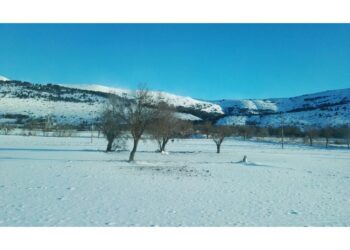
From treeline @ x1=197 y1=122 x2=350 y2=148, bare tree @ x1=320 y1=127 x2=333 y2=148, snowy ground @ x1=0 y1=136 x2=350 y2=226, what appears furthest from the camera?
treeline @ x1=197 y1=122 x2=350 y2=148

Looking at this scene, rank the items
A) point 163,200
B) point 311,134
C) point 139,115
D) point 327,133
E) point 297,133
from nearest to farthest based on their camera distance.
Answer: point 163,200 → point 139,115 → point 311,134 → point 327,133 → point 297,133

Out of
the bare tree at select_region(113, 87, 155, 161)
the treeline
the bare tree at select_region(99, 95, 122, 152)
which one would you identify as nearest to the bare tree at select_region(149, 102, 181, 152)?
the bare tree at select_region(99, 95, 122, 152)

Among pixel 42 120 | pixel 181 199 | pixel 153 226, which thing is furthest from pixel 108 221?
pixel 42 120

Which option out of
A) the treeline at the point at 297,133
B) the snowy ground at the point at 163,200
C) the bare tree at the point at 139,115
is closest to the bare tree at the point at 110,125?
the bare tree at the point at 139,115

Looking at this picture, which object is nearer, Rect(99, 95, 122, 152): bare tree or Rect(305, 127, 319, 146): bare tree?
Rect(99, 95, 122, 152): bare tree

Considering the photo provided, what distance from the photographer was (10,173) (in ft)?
70.3

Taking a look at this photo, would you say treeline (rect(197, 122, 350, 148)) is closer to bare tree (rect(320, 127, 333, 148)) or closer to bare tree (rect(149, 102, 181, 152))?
bare tree (rect(320, 127, 333, 148))

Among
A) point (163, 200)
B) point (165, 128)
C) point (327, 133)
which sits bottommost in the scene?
point (163, 200)

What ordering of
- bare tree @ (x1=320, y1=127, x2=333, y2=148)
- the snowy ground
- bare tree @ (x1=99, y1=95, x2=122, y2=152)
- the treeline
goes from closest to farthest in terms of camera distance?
1. the snowy ground
2. bare tree @ (x1=99, y1=95, x2=122, y2=152)
3. bare tree @ (x1=320, y1=127, x2=333, y2=148)
4. the treeline

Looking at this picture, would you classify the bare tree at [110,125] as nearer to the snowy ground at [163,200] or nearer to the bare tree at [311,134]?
the snowy ground at [163,200]

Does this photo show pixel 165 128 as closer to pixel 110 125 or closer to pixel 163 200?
pixel 110 125

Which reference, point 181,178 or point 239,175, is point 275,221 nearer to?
point 181,178

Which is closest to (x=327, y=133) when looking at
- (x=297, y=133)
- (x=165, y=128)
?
(x=297, y=133)

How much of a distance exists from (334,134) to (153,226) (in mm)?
120597
